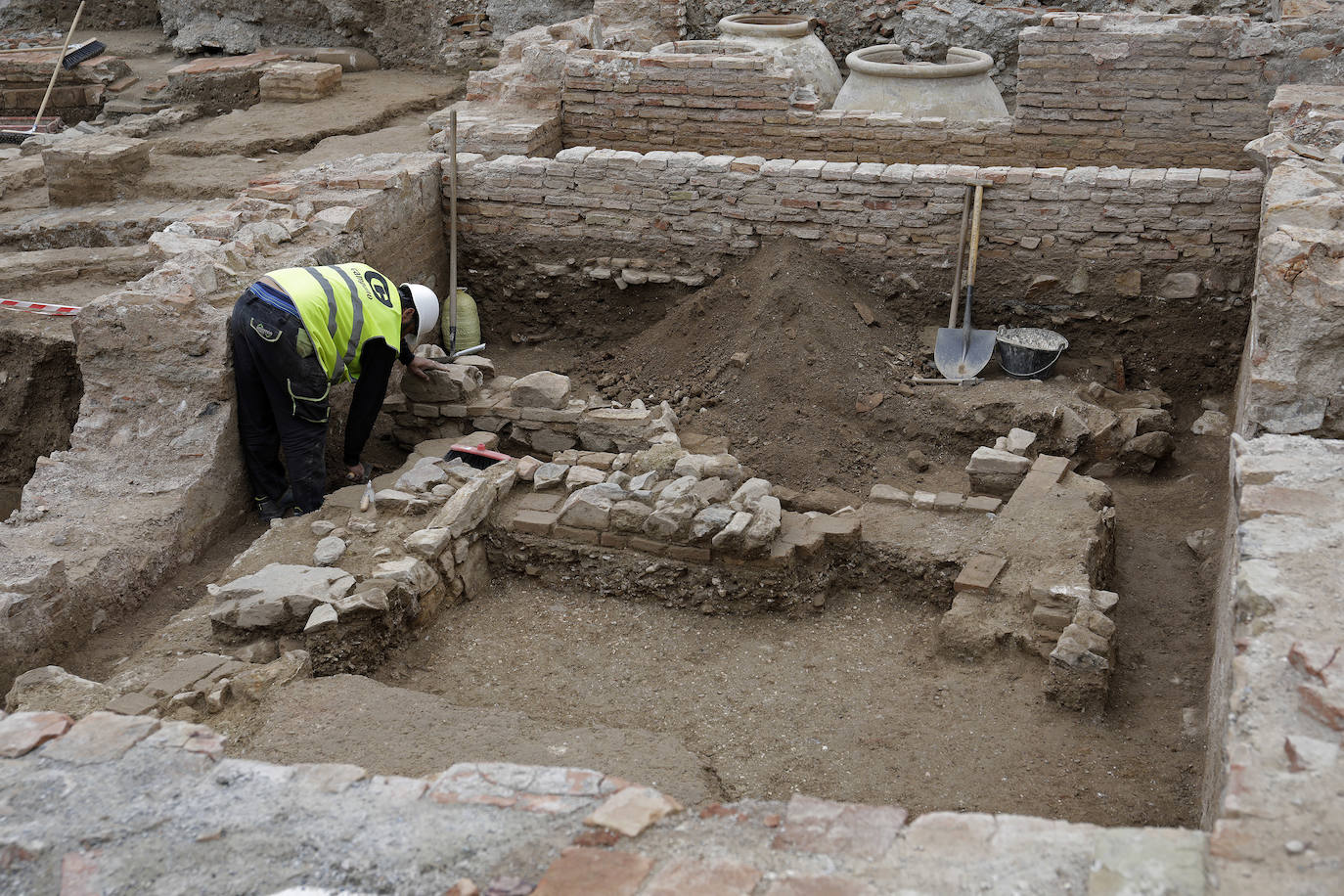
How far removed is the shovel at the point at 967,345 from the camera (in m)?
7.67

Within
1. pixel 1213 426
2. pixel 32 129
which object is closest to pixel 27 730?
pixel 1213 426

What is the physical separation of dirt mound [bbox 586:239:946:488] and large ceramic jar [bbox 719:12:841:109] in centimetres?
315

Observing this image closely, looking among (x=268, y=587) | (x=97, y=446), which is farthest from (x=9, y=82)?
(x=268, y=587)

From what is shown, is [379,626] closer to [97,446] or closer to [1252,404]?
[97,446]

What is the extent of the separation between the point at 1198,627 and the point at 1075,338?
2936mm

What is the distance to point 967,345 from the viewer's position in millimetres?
7762

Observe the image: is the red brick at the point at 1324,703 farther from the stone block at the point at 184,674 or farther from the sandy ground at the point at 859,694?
the stone block at the point at 184,674

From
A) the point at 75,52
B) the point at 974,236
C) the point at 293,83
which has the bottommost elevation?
the point at 974,236

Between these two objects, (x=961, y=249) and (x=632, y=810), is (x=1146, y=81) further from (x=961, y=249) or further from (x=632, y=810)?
(x=632, y=810)

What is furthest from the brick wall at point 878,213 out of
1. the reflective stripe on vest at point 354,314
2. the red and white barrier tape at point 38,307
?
the red and white barrier tape at point 38,307

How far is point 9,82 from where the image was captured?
13.2 metres

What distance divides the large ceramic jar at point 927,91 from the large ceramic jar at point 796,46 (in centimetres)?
56

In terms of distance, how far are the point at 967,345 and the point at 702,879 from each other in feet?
17.9

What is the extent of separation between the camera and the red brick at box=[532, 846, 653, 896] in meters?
2.84
